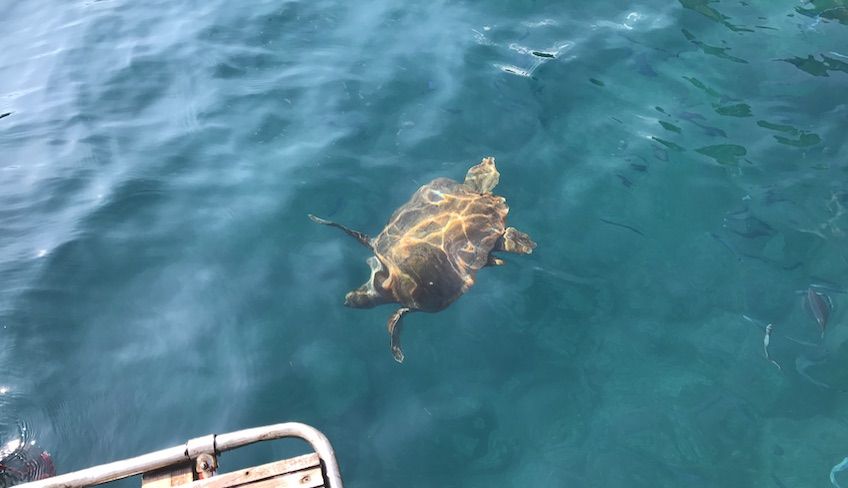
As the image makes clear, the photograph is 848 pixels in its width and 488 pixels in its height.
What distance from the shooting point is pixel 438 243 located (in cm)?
580

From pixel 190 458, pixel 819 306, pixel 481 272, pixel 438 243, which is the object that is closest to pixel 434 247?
pixel 438 243

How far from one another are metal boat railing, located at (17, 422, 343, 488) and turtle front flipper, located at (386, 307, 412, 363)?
67.7 inches

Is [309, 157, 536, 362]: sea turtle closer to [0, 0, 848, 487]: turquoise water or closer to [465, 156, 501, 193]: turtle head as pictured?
[465, 156, 501, 193]: turtle head

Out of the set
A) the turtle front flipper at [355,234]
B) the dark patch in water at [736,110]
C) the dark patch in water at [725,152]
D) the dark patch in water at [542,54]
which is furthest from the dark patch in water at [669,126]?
the turtle front flipper at [355,234]

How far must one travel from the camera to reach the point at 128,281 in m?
6.23

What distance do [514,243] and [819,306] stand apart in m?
3.13

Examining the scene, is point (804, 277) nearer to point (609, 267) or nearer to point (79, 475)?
point (609, 267)

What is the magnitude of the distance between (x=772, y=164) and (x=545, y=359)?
3.92 m

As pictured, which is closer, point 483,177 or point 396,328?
point 396,328

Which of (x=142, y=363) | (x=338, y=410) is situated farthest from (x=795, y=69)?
(x=142, y=363)

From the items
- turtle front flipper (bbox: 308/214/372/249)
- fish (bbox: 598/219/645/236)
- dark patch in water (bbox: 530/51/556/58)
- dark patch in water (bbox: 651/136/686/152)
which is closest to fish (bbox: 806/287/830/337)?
fish (bbox: 598/219/645/236)

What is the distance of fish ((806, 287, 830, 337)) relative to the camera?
5531 mm

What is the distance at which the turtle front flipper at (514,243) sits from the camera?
6.02 metres

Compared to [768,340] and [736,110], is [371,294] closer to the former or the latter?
[768,340]
